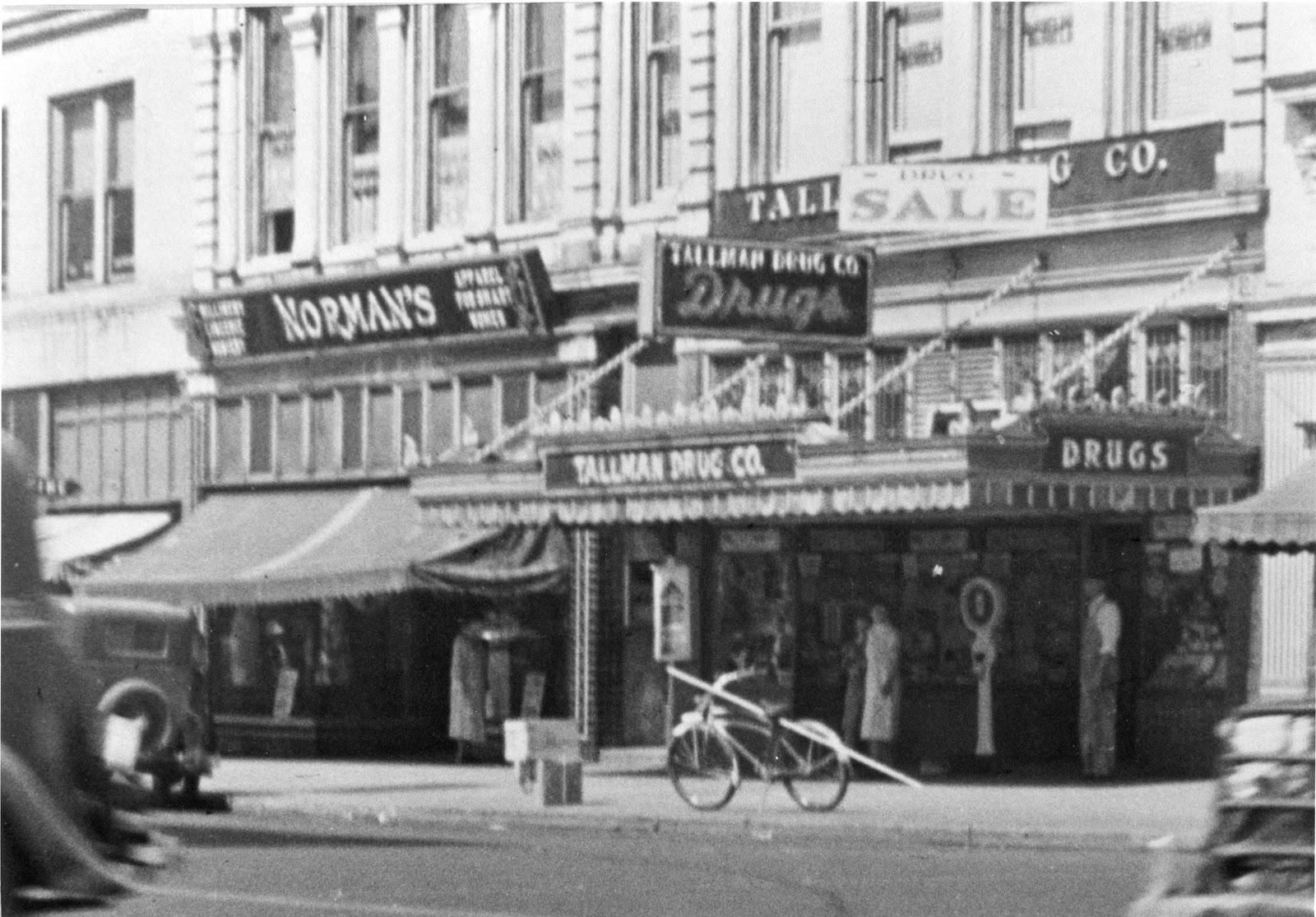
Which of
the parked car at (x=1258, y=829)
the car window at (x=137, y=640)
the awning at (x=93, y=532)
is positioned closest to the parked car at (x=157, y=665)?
the car window at (x=137, y=640)

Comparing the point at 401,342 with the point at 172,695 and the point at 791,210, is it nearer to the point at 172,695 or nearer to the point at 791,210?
the point at 791,210

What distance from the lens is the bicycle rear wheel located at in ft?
72.2

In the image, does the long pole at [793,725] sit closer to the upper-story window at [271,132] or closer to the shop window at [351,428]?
the upper-story window at [271,132]

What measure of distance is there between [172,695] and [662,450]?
8.36 meters

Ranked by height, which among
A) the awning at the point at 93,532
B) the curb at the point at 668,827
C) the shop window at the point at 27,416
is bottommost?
the curb at the point at 668,827

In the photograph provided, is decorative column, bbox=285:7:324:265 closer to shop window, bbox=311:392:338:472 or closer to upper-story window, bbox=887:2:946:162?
shop window, bbox=311:392:338:472

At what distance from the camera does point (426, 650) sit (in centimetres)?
2920

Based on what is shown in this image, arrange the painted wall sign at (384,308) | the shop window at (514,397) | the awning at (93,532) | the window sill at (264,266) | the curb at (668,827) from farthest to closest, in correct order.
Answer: the shop window at (514,397)
the painted wall sign at (384,308)
the window sill at (264,266)
the awning at (93,532)
the curb at (668,827)

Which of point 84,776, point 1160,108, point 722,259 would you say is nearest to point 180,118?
point 722,259

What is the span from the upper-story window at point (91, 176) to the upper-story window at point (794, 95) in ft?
20.0

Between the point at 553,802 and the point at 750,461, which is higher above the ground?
the point at 750,461

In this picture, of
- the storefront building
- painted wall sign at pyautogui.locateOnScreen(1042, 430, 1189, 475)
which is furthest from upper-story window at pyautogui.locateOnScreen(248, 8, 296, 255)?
painted wall sign at pyautogui.locateOnScreen(1042, 430, 1189, 475)

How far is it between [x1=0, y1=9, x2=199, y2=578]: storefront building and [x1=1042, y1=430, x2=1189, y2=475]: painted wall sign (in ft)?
25.5

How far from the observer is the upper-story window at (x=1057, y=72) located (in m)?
23.5
